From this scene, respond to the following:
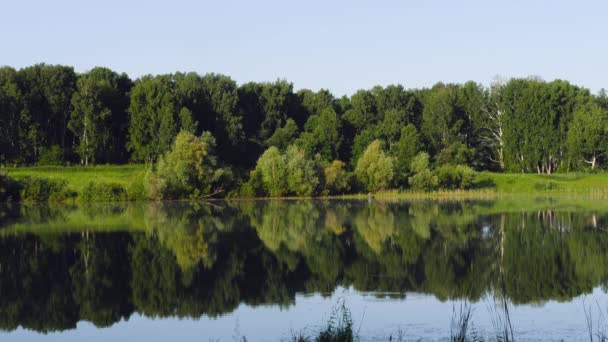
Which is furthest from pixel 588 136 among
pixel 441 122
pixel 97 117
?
pixel 97 117

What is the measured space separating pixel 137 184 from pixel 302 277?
4635 cm

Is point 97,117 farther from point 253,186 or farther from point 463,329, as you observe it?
point 463,329

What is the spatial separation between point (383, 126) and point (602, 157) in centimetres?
2228

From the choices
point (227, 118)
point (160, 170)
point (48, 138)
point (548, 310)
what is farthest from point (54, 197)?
point (548, 310)

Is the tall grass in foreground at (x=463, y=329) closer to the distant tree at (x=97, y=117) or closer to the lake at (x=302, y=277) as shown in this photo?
the lake at (x=302, y=277)

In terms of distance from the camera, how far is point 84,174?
7119cm

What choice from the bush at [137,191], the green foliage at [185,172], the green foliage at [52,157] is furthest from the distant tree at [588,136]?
the green foliage at [52,157]

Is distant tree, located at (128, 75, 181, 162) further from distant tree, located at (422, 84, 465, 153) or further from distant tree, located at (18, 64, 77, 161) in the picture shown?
distant tree, located at (422, 84, 465, 153)

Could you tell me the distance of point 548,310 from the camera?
17.9 meters

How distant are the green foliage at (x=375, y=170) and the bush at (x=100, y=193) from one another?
2161cm

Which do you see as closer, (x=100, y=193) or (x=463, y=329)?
(x=463, y=329)

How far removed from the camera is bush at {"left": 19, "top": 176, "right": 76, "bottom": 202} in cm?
6588

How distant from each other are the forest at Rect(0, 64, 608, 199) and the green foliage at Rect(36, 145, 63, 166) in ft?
0.44

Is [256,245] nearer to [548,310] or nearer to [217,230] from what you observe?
[217,230]
